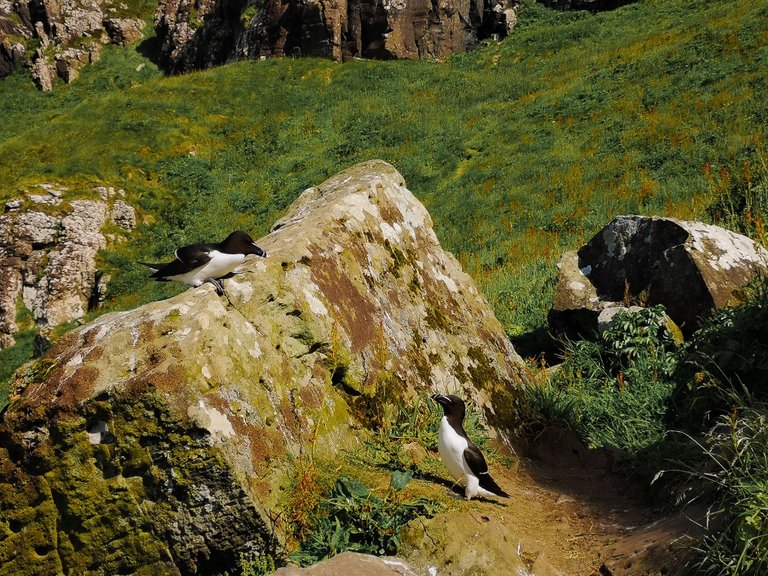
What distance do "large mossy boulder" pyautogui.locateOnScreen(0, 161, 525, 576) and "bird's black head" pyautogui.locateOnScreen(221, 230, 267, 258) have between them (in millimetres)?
125

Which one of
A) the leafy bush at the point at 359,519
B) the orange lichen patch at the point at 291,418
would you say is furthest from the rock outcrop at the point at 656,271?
the orange lichen patch at the point at 291,418

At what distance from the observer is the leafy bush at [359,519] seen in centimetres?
318

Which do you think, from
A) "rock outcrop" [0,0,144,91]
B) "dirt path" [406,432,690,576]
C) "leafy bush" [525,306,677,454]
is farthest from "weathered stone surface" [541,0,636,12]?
"dirt path" [406,432,690,576]

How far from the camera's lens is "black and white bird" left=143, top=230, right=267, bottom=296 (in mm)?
4113

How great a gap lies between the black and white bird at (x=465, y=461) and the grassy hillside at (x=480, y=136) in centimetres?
672

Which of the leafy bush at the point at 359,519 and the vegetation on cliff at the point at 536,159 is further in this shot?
the vegetation on cliff at the point at 536,159

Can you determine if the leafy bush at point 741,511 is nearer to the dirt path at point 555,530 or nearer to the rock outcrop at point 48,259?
the dirt path at point 555,530

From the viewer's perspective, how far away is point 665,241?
28.9 ft

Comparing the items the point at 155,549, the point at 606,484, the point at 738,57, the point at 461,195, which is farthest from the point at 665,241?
the point at 738,57

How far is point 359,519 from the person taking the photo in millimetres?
3326

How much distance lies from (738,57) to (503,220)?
11250 millimetres

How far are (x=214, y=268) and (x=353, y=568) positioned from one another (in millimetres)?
2263

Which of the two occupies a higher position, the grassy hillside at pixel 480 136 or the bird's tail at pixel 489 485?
the grassy hillside at pixel 480 136

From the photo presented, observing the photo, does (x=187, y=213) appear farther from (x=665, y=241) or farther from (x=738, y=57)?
(x=738, y=57)
